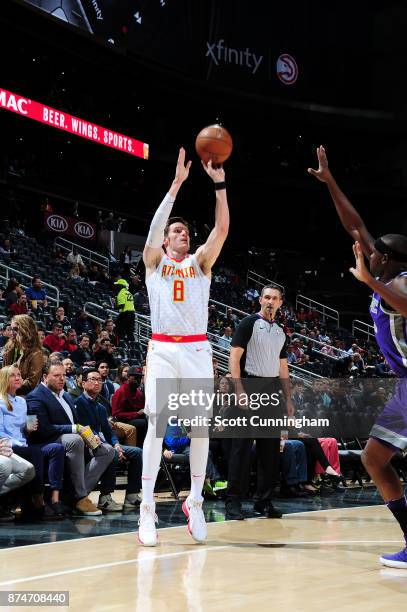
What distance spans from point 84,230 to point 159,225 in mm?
19354

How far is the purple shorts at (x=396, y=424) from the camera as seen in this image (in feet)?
15.2

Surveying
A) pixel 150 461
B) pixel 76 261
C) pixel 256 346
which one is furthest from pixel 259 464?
pixel 76 261

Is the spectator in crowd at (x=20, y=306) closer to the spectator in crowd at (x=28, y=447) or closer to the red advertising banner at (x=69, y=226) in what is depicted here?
the spectator in crowd at (x=28, y=447)

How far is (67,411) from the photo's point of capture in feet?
24.8

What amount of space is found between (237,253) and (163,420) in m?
24.3

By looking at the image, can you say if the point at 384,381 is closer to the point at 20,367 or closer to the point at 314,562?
the point at 20,367

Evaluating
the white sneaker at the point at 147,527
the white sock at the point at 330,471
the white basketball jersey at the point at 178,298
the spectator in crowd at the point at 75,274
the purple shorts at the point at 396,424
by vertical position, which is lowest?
the white sneaker at the point at 147,527

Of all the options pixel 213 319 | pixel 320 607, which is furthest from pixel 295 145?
pixel 320 607

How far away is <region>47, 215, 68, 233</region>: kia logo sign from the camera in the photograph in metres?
23.6

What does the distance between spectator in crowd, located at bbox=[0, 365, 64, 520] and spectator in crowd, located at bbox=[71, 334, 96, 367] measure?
206 inches

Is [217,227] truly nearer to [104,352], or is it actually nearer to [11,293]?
[104,352]

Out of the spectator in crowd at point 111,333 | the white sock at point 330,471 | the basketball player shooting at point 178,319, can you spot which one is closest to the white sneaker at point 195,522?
the basketball player shooting at point 178,319

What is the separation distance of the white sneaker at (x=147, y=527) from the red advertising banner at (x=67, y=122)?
617 inches

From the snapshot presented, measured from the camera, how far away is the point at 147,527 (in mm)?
5438
